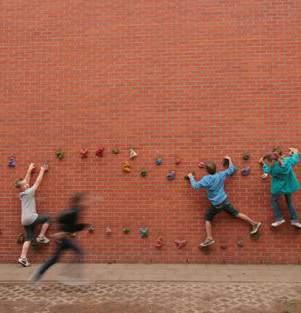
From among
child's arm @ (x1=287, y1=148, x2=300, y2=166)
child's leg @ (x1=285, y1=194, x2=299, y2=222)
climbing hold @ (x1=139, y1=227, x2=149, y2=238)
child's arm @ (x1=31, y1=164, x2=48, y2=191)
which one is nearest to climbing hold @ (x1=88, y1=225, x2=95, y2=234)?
climbing hold @ (x1=139, y1=227, x2=149, y2=238)

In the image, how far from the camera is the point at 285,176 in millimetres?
7438

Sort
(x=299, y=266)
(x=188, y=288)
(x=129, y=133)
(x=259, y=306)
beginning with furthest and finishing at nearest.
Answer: (x=129, y=133), (x=299, y=266), (x=188, y=288), (x=259, y=306)

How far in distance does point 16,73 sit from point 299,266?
20.6ft

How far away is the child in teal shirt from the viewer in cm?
739

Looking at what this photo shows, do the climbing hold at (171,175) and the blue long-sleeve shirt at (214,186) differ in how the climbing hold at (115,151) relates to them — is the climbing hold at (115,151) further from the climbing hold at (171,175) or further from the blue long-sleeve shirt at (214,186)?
the blue long-sleeve shirt at (214,186)

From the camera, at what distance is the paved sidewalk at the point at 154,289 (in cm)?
567

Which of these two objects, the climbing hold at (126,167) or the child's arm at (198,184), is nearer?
the child's arm at (198,184)

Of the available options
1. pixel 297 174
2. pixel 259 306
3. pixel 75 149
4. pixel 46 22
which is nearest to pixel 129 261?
pixel 75 149

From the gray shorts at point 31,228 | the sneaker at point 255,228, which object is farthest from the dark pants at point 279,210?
the gray shorts at point 31,228

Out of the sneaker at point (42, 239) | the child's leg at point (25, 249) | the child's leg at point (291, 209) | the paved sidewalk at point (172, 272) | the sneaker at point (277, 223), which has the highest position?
the child's leg at point (291, 209)

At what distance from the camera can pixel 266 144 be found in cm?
779

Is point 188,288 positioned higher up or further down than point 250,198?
further down

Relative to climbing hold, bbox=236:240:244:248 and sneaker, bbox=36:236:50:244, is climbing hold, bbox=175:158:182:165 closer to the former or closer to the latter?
climbing hold, bbox=236:240:244:248

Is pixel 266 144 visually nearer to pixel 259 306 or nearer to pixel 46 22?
pixel 259 306
